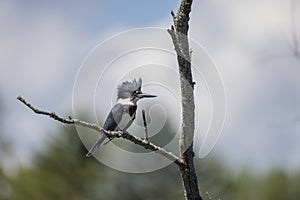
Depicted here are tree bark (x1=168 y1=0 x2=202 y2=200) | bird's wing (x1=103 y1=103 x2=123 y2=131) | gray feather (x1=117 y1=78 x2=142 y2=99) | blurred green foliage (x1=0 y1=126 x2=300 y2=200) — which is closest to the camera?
tree bark (x1=168 y1=0 x2=202 y2=200)

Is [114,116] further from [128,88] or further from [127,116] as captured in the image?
[128,88]

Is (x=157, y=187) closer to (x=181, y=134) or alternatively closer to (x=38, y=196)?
(x=38, y=196)

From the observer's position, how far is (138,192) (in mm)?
25234

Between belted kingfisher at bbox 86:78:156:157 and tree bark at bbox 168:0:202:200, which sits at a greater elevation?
belted kingfisher at bbox 86:78:156:157

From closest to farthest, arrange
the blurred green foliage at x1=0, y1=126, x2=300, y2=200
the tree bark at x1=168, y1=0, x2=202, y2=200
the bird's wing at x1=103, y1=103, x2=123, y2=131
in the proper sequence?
the tree bark at x1=168, y1=0, x2=202, y2=200 → the bird's wing at x1=103, y1=103, x2=123, y2=131 → the blurred green foliage at x1=0, y1=126, x2=300, y2=200

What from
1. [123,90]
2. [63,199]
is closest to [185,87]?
[123,90]

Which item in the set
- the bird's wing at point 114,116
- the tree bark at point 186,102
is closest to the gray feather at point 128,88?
the bird's wing at point 114,116

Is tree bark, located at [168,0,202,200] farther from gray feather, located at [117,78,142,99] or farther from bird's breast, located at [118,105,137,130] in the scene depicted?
bird's breast, located at [118,105,137,130]

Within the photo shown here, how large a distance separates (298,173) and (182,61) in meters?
28.6

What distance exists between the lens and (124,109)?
231 inches

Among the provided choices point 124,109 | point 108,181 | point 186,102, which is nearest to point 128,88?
point 124,109

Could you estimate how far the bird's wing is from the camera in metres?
5.78

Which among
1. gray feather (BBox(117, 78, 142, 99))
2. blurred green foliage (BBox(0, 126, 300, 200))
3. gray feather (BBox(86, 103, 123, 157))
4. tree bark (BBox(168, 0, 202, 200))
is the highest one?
blurred green foliage (BBox(0, 126, 300, 200))

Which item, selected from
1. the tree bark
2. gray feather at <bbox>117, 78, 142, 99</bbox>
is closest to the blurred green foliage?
gray feather at <bbox>117, 78, 142, 99</bbox>
